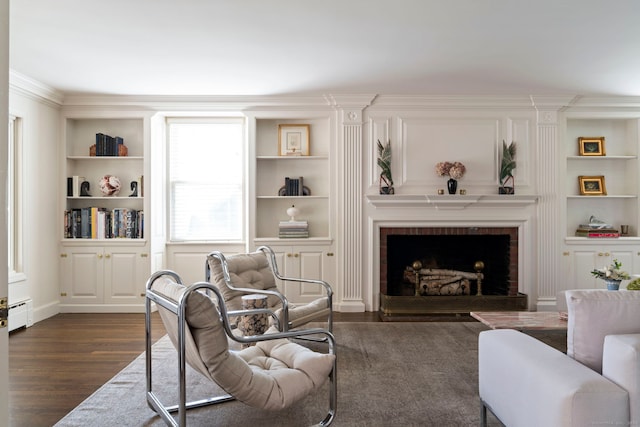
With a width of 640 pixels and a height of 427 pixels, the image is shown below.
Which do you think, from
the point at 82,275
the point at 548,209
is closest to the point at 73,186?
the point at 82,275

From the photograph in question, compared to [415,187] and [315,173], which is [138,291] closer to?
[315,173]

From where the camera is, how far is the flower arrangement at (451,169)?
5.80m

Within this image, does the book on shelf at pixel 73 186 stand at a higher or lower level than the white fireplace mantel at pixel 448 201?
higher

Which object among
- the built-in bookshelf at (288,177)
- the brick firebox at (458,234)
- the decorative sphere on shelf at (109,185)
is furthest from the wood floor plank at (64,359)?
the brick firebox at (458,234)

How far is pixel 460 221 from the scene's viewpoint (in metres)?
5.92

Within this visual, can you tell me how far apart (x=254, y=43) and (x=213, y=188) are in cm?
269

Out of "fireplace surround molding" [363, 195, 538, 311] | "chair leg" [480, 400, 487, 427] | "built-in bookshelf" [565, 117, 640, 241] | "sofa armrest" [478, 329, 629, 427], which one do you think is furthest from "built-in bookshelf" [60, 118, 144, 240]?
"built-in bookshelf" [565, 117, 640, 241]

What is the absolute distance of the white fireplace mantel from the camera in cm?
579

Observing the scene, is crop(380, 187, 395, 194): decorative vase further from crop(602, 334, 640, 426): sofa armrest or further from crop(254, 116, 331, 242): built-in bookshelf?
crop(602, 334, 640, 426): sofa armrest

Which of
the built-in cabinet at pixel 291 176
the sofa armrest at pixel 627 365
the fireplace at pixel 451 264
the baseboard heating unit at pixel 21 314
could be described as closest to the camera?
the sofa armrest at pixel 627 365

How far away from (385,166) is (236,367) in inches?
155

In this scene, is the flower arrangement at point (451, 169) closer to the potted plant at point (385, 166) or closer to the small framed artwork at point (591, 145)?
the potted plant at point (385, 166)

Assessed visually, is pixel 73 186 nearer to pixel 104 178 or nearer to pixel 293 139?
pixel 104 178

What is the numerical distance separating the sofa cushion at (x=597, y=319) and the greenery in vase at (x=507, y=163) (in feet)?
13.3
